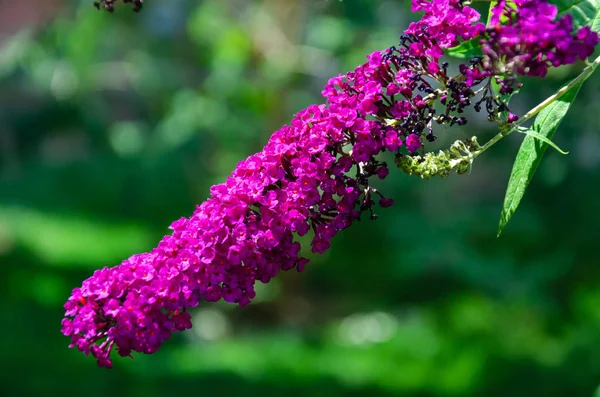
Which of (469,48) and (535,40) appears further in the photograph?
(469,48)

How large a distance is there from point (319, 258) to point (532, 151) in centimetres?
573

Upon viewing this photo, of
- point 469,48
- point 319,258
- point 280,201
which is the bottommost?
point 280,201

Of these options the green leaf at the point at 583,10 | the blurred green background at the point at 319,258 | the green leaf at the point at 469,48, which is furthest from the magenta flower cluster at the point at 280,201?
the blurred green background at the point at 319,258

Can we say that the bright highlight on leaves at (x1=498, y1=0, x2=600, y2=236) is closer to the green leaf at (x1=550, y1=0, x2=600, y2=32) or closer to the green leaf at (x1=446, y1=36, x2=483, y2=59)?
the green leaf at (x1=550, y1=0, x2=600, y2=32)

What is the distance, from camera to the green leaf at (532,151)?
146cm

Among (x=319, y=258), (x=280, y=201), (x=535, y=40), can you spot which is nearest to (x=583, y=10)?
(x=535, y=40)

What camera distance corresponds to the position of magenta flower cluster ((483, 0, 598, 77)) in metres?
1.30

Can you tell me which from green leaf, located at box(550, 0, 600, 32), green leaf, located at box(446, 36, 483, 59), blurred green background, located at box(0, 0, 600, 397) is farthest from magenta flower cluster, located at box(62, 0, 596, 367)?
blurred green background, located at box(0, 0, 600, 397)

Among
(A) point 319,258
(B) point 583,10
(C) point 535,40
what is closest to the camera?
(C) point 535,40

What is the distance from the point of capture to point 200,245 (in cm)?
150

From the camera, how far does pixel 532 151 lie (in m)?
1.47

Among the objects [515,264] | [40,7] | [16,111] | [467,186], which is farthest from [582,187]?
[40,7]

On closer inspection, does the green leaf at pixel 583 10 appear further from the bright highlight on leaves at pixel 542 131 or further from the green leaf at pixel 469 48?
the green leaf at pixel 469 48

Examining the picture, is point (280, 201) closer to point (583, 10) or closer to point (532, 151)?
point (532, 151)
